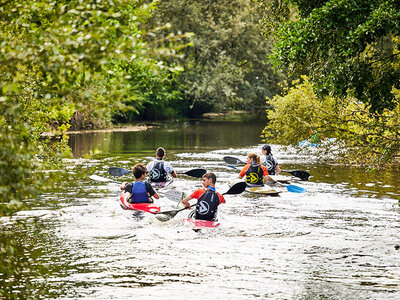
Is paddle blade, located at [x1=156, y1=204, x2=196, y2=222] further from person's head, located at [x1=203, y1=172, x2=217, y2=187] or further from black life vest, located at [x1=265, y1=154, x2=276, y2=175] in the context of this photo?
black life vest, located at [x1=265, y1=154, x2=276, y2=175]

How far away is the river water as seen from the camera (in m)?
9.21

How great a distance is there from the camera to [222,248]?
11.8 metres

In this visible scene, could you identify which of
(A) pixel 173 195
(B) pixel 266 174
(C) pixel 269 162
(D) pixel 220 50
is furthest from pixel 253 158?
(D) pixel 220 50

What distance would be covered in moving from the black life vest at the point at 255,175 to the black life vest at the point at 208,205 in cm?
489

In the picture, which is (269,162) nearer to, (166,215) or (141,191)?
(141,191)

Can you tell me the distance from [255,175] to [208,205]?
16.7 feet

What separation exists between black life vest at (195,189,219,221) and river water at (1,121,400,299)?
0.38 meters

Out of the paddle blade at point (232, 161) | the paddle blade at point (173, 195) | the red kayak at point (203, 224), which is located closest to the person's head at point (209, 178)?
the red kayak at point (203, 224)

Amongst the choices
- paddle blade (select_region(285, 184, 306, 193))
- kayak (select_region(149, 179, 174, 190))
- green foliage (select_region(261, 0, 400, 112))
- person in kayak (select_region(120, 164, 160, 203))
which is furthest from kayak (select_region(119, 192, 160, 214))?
paddle blade (select_region(285, 184, 306, 193))

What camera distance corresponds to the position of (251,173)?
1798cm

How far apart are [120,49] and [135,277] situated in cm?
501

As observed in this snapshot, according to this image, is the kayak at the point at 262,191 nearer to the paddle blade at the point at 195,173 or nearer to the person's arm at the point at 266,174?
the person's arm at the point at 266,174

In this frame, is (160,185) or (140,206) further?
(160,185)

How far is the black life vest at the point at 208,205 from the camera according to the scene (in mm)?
13086
